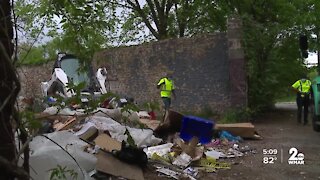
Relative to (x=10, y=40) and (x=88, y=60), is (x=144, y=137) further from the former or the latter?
(x=10, y=40)

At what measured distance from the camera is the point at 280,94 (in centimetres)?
1472

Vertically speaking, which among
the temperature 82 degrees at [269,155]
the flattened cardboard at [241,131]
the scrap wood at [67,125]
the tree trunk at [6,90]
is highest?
the tree trunk at [6,90]

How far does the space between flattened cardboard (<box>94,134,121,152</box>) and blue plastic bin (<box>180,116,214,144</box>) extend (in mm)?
2179

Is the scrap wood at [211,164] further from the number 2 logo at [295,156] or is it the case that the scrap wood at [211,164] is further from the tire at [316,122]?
the tire at [316,122]

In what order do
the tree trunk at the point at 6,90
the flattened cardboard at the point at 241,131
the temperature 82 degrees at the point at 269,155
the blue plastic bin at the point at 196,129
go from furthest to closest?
the flattened cardboard at the point at 241,131 < the blue plastic bin at the point at 196,129 < the temperature 82 degrees at the point at 269,155 < the tree trunk at the point at 6,90

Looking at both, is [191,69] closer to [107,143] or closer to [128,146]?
[107,143]

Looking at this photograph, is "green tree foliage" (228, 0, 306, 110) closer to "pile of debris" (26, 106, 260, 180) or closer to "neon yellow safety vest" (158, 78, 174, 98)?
"neon yellow safety vest" (158, 78, 174, 98)

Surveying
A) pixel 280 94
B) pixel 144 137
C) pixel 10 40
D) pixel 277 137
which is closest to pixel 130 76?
pixel 280 94

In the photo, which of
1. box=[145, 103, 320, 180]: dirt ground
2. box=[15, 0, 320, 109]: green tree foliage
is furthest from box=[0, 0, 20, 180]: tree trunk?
box=[145, 103, 320, 180]: dirt ground

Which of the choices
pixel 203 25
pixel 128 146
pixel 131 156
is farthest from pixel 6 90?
pixel 203 25

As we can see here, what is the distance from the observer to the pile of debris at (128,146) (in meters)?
4.54

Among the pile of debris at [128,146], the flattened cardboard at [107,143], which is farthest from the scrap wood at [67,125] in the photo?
the flattened cardboard at [107,143]

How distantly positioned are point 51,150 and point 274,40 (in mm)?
10805

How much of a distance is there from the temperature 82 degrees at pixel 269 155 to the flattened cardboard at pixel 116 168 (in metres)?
2.71
